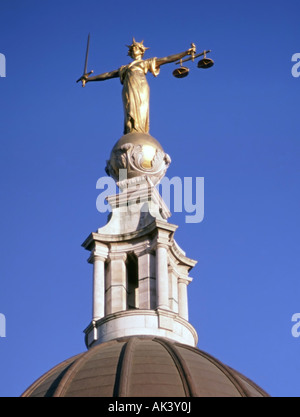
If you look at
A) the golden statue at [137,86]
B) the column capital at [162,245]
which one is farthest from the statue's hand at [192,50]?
the column capital at [162,245]

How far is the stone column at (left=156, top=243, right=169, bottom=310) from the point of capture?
69.4 m

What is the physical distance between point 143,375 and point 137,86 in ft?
66.7

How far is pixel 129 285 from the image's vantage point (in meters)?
72.9

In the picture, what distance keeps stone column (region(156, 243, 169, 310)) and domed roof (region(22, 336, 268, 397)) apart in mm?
3921

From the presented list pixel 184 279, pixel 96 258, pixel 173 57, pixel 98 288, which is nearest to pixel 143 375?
pixel 98 288

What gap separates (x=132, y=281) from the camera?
2884 inches

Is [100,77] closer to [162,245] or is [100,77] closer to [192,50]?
[192,50]

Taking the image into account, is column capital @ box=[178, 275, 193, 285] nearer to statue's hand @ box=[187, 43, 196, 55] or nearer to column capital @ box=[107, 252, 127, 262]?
column capital @ box=[107, 252, 127, 262]

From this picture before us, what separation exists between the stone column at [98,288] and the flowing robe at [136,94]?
788 cm

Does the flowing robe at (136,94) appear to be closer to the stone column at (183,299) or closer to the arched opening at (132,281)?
the arched opening at (132,281)

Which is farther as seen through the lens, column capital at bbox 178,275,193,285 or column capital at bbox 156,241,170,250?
column capital at bbox 178,275,193,285

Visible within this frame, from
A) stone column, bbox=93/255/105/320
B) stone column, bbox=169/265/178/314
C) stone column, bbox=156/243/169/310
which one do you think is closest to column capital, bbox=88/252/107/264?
stone column, bbox=93/255/105/320
